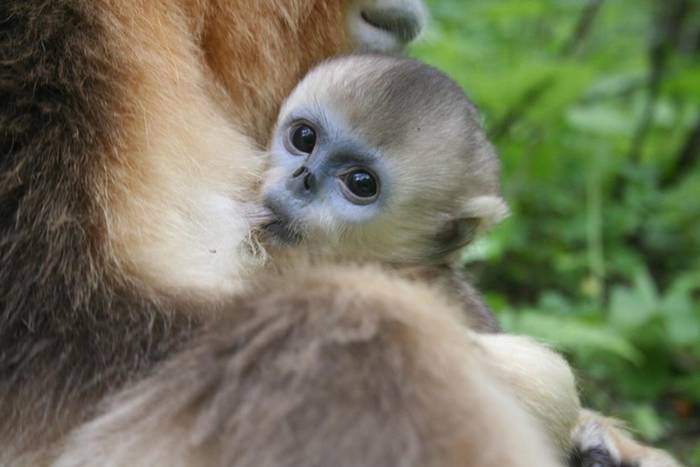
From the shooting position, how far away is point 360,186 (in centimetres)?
318

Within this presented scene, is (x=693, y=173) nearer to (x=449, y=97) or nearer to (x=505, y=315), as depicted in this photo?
(x=505, y=315)

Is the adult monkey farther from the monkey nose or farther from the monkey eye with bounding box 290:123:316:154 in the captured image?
the monkey eye with bounding box 290:123:316:154

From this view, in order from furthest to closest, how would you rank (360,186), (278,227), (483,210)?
(483,210), (360,186), (278,227)

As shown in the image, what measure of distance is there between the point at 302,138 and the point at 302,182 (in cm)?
16

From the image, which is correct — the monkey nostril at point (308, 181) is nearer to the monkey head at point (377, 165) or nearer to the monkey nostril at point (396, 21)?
the monkey head at point (377, 165)

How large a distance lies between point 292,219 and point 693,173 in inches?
213

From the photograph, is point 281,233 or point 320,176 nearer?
point 281,233

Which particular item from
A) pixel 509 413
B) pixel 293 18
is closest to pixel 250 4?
pixel 293 18

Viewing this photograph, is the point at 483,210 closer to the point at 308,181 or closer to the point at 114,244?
the point at 308,181

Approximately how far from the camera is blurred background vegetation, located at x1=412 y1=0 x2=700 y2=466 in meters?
5.13

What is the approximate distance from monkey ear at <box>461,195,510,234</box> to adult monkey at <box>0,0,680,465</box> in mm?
975

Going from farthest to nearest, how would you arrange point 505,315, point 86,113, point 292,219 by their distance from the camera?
point 505,315 → point 292,219 → point 86,113

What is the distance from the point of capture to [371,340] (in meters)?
2.16

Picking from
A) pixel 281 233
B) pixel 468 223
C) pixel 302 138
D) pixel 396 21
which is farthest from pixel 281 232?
pixel 396 21
